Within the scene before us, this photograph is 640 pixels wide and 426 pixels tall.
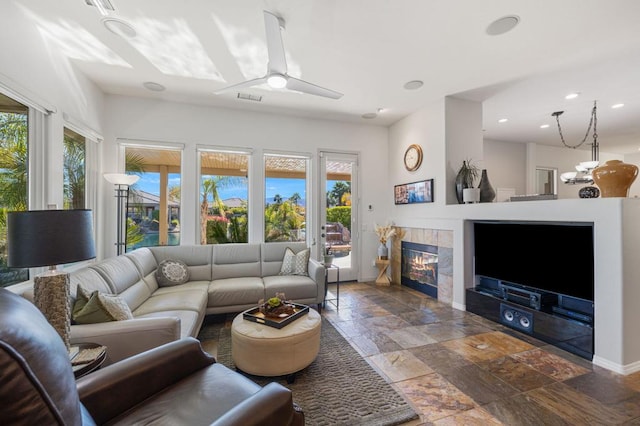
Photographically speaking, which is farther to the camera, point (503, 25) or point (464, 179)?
point (464, 179)

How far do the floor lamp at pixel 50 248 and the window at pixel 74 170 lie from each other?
6.91 ft

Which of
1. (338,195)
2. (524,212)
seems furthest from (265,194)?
(524,212)

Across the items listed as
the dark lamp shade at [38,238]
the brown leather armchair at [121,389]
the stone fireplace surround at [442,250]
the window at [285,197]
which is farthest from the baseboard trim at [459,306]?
the dark lamp shade at [38,238]

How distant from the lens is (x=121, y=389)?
124cm

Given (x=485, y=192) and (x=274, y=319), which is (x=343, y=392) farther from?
(x=485, y=192)

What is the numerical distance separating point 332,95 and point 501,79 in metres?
2.26

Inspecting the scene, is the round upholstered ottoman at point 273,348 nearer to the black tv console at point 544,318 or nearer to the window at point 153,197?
the black tv console at point 544,318

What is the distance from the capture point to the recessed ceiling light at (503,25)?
236cm

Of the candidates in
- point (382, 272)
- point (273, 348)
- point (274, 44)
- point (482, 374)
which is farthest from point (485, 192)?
point (273, 348)

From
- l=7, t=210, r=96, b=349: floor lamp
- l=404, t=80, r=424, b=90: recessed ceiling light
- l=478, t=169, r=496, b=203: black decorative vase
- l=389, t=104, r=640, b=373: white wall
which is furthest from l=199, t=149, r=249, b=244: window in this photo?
l=389, t=104, r=640, b=373: white wall

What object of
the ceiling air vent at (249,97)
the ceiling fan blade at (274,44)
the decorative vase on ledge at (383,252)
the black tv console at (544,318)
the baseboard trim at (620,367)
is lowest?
the baseboard trim at (620,367)

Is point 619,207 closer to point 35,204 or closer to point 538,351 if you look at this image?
point 538,351

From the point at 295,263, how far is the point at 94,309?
2.36 metres

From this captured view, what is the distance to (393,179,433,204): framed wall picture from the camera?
437cm
